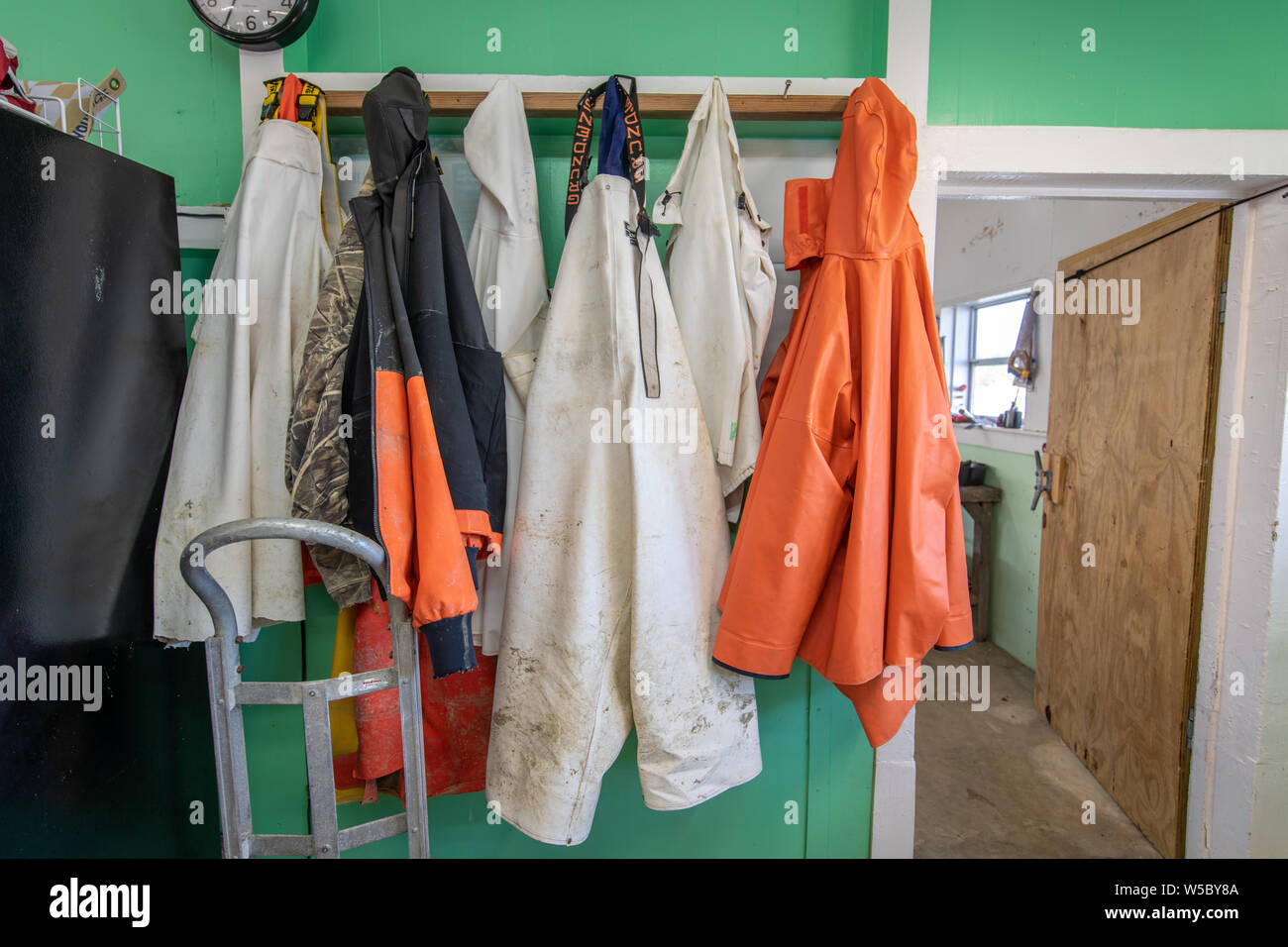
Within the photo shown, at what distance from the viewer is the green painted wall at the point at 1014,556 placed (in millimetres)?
3041

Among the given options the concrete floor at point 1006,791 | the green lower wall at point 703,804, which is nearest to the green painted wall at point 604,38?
the green lower wall at point 703,804

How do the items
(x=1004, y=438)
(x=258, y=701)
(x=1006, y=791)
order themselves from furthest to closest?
(x=1004, y=438) → (x=1006, y=791) → (x=258, y=701)

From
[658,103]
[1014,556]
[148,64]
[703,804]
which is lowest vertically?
[703,804]

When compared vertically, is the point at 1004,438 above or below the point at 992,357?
below

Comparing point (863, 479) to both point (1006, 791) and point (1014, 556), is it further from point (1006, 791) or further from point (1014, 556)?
point (1014, 556)

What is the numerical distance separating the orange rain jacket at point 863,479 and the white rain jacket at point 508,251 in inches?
20.0

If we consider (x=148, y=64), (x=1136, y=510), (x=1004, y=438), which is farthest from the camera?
(x=1004, y=438)

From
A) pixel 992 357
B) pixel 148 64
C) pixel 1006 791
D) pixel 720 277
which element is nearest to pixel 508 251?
pixel 720 277

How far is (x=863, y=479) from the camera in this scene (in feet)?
3.54

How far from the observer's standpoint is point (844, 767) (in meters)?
1.46

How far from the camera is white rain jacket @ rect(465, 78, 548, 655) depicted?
119 cm

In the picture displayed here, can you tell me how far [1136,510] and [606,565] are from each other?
6.02 feet

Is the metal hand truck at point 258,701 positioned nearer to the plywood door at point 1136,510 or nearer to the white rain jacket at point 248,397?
the white rain jacket at point 248,397
